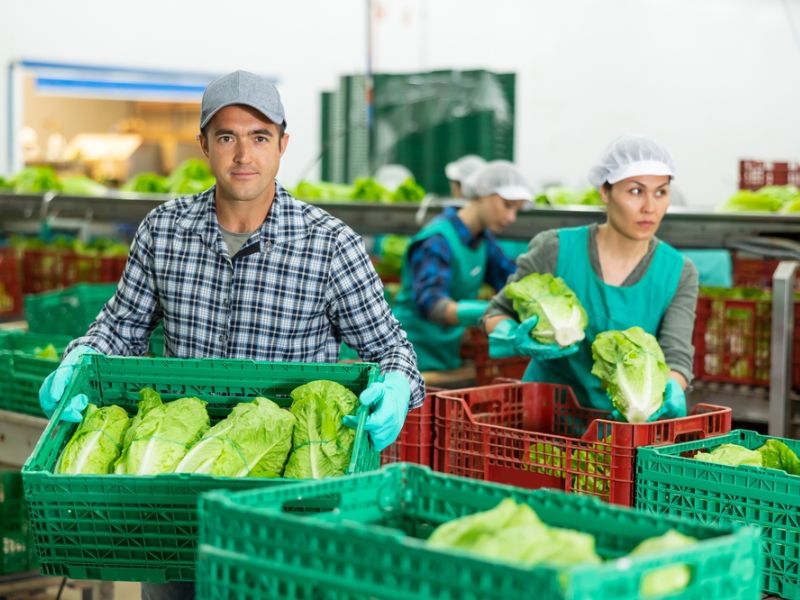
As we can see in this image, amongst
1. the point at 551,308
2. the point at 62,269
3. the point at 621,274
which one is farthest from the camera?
the point at 62,269

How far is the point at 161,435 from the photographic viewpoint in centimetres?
251

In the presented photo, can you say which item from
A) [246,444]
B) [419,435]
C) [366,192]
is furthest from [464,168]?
[246,444]

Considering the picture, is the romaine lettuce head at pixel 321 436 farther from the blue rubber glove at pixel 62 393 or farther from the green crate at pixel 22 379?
the green crate at pixel 22 379

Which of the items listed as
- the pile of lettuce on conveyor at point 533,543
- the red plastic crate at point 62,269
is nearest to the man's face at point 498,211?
the red plastic crate at point 62,269

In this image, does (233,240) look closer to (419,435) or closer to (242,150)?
(242,150)

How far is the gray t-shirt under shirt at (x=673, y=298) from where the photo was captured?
360 centimetres

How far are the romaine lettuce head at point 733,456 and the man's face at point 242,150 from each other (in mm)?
1336

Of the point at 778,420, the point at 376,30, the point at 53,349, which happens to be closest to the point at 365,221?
the point at 53,349

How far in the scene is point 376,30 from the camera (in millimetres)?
14227

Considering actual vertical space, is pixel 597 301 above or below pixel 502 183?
below

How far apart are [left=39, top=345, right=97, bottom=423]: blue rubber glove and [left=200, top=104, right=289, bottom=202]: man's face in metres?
0.57

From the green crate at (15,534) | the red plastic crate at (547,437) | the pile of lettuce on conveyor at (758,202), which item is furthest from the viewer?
the pile of lettuce on conveyor at (758,202)

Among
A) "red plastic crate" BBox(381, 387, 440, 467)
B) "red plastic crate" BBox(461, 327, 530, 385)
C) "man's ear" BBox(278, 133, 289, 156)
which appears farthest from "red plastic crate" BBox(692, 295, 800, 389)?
"man's ear" BBox(278, 133, 289, 156)

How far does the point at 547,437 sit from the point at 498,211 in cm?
246
